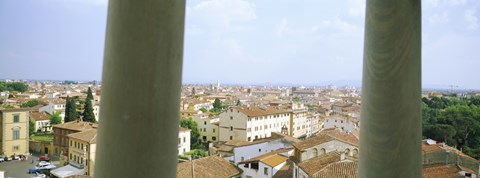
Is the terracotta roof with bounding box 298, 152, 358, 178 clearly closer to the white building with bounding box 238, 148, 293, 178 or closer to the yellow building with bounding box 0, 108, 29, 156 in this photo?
the white building with bounding box 238, 148, 293, 178

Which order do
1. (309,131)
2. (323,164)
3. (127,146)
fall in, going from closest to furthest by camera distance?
(127,146)
(323,164)
(309,131)

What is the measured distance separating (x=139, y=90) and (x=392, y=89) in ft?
3.77

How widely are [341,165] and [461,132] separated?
19958 mm

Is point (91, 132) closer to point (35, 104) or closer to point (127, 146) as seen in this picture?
point (127, 146)

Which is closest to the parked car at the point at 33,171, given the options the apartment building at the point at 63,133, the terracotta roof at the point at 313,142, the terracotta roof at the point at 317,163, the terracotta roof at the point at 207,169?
the apartment building at the point at 63,133

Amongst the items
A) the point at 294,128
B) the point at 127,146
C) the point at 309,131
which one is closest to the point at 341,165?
the point at 127,146

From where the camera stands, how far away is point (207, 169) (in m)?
13.6

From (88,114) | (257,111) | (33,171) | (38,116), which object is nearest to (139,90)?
(33,171)

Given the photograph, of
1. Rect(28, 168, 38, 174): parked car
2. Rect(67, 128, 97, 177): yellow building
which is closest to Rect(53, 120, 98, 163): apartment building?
Rect(67, 128, 97, 177): yellow building

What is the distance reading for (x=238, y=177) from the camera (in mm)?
15102

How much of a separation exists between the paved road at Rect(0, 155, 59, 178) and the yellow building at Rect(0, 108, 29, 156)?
0.97 m

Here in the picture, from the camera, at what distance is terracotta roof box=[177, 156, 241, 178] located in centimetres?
1284

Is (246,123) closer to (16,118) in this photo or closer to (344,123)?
(344,123)

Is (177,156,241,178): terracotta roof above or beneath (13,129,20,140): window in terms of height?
above
